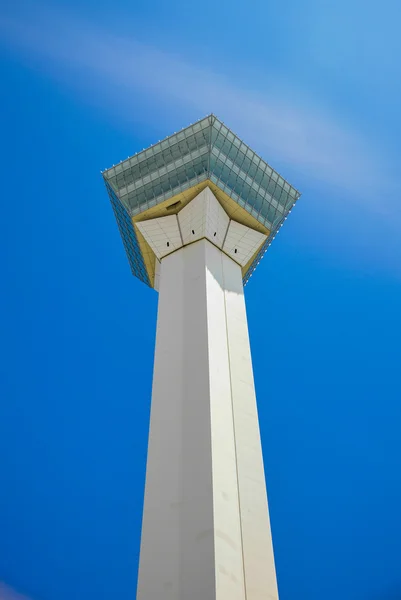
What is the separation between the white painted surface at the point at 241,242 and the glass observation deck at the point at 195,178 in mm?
1090

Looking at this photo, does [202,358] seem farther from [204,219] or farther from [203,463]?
[204,219]

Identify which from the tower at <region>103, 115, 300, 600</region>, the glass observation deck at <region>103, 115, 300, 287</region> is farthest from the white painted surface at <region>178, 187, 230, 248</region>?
the glass observation deck at <region>103, 115, 300, 287</region>

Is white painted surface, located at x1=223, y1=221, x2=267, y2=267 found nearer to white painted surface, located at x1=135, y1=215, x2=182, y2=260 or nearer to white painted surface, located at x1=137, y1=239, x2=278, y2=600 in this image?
white painted surface, located at x1=135, y1=215, x2=182, y2=260

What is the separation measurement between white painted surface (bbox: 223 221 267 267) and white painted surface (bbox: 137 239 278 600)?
4310 mm

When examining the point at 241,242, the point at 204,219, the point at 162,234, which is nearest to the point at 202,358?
the point at 204,219

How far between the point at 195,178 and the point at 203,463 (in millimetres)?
19775

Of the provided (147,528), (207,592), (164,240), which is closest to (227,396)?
(147,528)

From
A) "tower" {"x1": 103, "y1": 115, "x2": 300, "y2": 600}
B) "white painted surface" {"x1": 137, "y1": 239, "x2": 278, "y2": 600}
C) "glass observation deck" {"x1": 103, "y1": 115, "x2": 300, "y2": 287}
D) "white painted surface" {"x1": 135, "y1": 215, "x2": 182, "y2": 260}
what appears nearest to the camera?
"white painted surface" {"x1": 137, "y1": 239, "x2": 278, "y2": 600}

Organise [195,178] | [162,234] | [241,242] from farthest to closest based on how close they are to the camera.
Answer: [195,178] < [241,242] < [162,234]

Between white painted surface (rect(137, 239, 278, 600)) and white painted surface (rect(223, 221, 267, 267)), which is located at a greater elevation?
white painted surface (rect(223, 221, 267, 267))

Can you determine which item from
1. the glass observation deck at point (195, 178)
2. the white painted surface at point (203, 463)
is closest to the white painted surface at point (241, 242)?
the glass observation deck at point (195, 178)

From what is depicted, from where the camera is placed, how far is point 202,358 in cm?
2152

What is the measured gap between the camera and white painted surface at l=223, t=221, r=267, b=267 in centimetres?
3045

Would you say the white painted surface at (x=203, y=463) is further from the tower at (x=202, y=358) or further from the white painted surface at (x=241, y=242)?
the white painted surface at (x=241, y=242)
